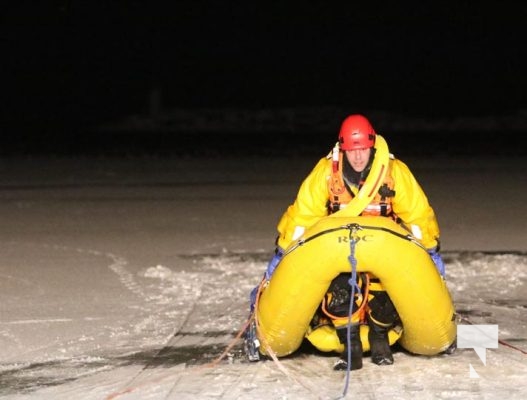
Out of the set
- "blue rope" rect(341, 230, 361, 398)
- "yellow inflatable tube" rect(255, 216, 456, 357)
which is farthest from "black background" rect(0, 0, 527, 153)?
"blue rope" rect(341, 230, 361, 398)

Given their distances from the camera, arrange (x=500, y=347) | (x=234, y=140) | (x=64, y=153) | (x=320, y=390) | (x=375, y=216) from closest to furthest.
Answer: (x=320, y=390), (x=375, y=216), (x=500, y=347), (x=64, y=153), (x=234, y=140)

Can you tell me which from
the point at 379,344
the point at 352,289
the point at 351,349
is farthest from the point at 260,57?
the point at 352,289

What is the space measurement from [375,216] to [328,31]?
28.1 m

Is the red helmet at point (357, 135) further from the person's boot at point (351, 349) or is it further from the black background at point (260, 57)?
the black background at point (260, 57)

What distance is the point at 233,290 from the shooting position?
26.9 feet

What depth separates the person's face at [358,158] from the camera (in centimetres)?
613

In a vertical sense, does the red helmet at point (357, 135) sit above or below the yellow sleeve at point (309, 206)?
above

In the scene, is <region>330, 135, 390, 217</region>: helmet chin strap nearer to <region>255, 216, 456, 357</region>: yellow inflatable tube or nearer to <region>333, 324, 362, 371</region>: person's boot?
<region>255, 216, 456, 357</region>: yellow inflatable tube

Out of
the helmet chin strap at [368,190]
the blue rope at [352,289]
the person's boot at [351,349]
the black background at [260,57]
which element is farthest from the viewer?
the black background at [260,57]

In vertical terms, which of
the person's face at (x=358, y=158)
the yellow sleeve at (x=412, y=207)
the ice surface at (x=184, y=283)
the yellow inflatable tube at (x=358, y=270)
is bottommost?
the ice surface at (x=184, y=283)

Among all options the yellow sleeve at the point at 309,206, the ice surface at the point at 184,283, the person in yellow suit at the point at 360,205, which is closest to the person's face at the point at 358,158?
the person in yellow suit at the point at 360,205

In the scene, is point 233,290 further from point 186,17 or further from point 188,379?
point 186,17

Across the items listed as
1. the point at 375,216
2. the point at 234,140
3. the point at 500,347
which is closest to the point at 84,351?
the point at 375,216

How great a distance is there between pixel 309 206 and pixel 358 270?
73cm
